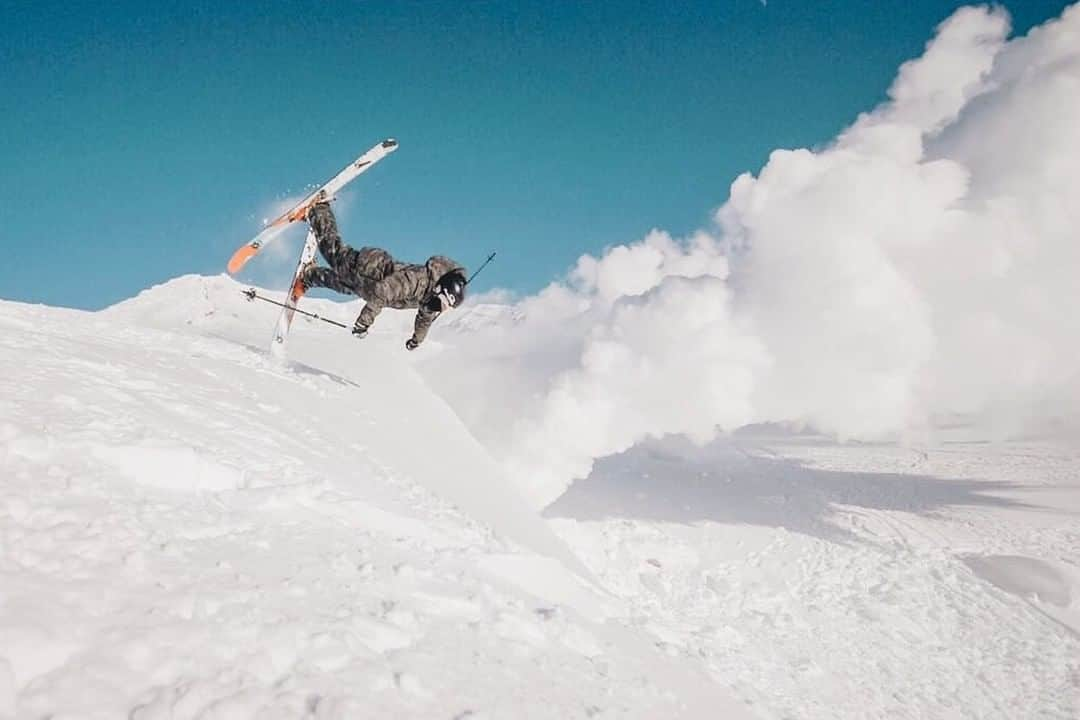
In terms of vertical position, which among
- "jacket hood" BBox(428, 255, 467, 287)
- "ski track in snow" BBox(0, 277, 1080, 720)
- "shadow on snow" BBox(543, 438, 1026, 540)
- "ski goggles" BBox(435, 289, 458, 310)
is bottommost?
"shadow on snow" BBox(543, 438, 1026, 540)

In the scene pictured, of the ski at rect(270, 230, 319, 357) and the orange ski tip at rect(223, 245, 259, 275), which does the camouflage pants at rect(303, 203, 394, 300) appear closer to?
the ski at rect(270, 230, 319, 357)

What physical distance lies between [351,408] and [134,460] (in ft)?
18.8

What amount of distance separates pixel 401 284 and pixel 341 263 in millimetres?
2164

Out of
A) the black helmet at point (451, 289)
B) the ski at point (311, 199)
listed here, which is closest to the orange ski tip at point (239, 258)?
the ski at point (311, 199)

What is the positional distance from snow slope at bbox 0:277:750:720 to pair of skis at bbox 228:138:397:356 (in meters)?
5.36

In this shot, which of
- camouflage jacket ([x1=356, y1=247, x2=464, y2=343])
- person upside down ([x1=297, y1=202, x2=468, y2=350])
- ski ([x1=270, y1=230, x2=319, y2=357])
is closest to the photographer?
person upside down ([x1=297, y1=202, x2=468, y2=350])

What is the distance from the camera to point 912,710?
517 inches

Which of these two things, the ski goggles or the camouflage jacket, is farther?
the camouflage jacket

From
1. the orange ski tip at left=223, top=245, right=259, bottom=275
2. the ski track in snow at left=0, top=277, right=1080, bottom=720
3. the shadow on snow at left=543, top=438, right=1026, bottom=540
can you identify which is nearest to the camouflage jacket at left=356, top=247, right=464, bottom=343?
the ski track in snow at left=0, top=277, right=1080, bottom=720

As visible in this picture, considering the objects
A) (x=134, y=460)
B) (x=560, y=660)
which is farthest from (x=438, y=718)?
(x=134, y=460)

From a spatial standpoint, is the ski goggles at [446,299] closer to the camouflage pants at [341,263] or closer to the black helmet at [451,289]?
the black helmet at [451,289]

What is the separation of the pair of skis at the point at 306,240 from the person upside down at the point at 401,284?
6.35 feet

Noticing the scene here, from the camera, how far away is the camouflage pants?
1029 centimetres

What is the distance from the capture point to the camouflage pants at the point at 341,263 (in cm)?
1029
